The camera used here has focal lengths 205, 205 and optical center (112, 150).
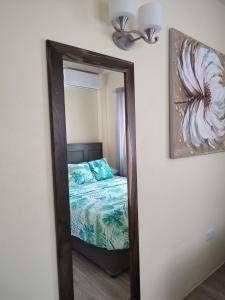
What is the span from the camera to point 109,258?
129cm

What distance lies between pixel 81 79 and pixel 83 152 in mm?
394

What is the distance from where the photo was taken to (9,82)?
0.85 metres

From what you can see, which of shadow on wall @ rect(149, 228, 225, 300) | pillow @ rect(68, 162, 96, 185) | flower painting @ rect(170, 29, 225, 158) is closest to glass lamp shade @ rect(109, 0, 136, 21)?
flower painting @ rect(170, 29, 225, 158)

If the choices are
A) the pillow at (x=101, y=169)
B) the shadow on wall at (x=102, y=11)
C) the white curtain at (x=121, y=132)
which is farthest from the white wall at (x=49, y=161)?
the pillow at (x=101, y=169)

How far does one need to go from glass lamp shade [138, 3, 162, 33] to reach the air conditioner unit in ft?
1.32

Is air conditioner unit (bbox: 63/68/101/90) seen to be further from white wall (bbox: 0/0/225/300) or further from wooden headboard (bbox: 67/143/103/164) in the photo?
wooden headboard (bbox: 67/143/103/164)

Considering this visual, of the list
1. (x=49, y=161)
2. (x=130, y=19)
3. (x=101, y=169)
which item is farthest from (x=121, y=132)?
(x=130, y=19)

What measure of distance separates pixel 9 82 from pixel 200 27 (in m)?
1.71

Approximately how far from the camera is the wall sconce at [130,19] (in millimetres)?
1058

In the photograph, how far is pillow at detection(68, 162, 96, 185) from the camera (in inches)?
43.0

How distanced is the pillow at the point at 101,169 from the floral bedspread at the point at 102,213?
32mm

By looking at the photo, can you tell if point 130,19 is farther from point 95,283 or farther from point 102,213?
point 95,283

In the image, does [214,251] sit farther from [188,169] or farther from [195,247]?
[188,169]

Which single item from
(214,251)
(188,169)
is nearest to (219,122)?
(188,169)
